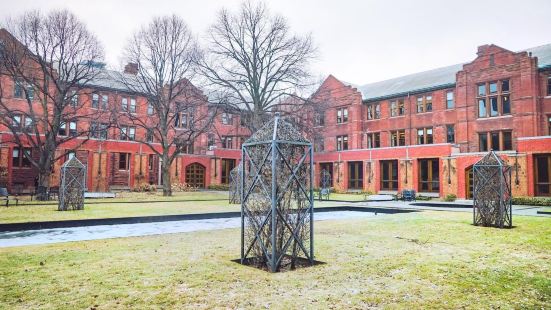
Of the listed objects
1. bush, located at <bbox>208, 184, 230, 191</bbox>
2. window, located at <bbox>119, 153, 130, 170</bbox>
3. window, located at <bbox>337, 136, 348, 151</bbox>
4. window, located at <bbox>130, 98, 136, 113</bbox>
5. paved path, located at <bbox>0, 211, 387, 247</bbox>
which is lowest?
paved path, located at <bbox>0, 211, 387, 247</bbox>

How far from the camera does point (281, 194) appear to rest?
6.53 metres

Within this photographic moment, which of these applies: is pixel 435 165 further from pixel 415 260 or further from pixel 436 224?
pixel 415 260

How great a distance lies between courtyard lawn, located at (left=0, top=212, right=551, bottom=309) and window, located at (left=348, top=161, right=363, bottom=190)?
29.9m

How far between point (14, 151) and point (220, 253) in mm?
33766

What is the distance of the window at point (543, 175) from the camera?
2569 cm

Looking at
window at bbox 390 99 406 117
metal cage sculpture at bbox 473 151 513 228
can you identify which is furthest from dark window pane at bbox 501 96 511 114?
metal cage sculpture at bbox 473 151 513 228

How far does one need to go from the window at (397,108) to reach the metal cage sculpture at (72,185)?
98.8ft

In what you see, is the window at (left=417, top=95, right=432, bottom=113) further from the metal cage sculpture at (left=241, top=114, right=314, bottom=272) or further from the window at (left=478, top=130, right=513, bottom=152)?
the metal cage sculpture at (left=241, top=114, right=314, bottom=272)

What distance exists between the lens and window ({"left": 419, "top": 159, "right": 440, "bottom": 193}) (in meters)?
32.9

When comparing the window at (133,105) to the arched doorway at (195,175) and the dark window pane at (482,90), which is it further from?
the dark window pane at (482,90)

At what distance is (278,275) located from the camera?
6031 mm

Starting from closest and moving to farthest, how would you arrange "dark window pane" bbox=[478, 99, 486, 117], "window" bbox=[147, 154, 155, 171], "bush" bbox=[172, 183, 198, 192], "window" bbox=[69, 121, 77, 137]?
"dark window pane" bbox=[478, 99, 486, 117] < "window" bbox=[69, 121, 77, 137] < "bush" bbox=[172, 183, 198, 192] < "window" bbox=[147, 154, 155, 171]

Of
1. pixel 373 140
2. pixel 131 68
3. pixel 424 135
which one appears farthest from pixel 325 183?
pixel 131 68

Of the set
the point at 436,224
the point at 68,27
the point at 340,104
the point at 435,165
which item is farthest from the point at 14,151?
the point at 435,165
